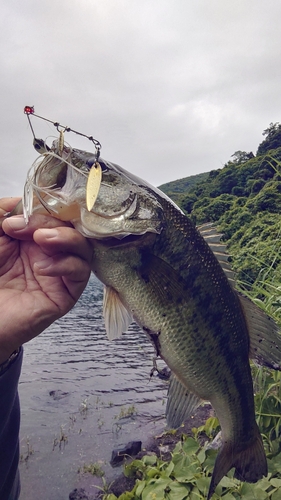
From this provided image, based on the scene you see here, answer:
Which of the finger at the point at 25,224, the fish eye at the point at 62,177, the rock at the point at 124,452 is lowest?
the rock at the point at 124,452

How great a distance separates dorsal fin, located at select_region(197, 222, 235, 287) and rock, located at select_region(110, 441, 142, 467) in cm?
641

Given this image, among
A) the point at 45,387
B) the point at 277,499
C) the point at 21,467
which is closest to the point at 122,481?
the point at 21,467

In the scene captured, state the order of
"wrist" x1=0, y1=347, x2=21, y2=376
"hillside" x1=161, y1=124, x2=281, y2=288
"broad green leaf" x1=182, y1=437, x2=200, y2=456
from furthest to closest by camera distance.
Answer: "hillside" x1=161, y1=124, x2=281, y2=288
"broad green leaf" x1=182, y1=437, x2=200, y2=456
"wrist" x1=0, y1=347, x2=21, y2=376

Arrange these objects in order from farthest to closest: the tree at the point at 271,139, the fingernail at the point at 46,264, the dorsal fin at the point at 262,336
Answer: the tree at the point at 271,139 < the dorsal fin at the point at 262,336 < the fingernail at the point at 46,264

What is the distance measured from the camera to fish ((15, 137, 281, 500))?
6.87 ft

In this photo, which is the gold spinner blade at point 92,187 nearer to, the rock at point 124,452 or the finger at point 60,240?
the finger at point 60,240

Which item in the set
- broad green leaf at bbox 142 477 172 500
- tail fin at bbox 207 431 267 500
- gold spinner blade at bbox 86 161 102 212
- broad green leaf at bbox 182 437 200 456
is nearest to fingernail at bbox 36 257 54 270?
gold spinner blade at bbox 86 161 102 212

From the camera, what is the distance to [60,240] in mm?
1913

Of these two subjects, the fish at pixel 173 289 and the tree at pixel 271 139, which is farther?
the tree at pixel 271 139

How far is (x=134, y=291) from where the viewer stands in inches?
88.0

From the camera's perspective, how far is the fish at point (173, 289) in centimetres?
209

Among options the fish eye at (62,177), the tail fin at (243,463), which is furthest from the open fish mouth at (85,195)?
the tail fin at (243,463)

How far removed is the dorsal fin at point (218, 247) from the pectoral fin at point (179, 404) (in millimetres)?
730

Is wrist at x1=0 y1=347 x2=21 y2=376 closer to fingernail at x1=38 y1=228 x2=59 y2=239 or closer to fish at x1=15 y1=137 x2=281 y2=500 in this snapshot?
fish at x1=15 y1=137 x2=281 y2=500
